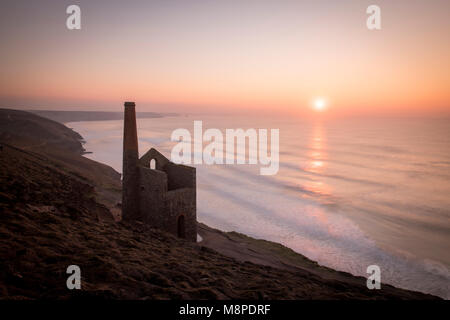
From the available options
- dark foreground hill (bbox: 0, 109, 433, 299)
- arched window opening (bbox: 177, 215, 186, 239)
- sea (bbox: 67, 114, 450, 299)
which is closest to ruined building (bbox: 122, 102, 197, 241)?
arched window opening (bbox: 177, 215, 186, 239)

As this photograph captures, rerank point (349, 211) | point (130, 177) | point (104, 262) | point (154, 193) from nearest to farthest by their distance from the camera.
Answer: point (104, 262)
point (154, 193)
point (130, 177)
point (349, 211)

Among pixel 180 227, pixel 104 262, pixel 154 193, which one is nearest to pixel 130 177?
pixel 154 193

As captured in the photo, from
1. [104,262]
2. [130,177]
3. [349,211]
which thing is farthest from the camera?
[349,211]

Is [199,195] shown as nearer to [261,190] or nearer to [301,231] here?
[261,190]

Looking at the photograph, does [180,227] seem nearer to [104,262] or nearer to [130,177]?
[130,177]

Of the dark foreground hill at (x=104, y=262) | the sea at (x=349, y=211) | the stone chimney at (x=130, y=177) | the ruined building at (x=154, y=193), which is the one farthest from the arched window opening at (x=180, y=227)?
the sea at (x=349, y=211)

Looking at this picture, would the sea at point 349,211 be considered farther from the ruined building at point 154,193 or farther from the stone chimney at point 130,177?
the stone chimney at point 130,177

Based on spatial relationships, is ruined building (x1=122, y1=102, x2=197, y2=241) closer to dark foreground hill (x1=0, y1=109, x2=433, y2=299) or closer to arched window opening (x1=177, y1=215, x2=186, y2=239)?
arched window opening (x1=177, y1=215, x2=186, y2=239)
